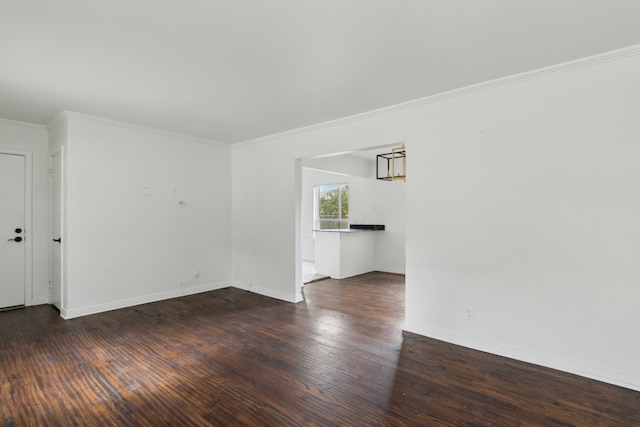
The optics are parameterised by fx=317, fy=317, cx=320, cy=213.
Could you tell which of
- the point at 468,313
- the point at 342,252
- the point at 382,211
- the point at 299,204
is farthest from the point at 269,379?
the point at 382,211

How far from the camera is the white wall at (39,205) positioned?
4.44 meters

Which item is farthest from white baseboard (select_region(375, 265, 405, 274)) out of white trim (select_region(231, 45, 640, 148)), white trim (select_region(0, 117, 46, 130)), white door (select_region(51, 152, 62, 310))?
white trim (select_region(0, 117, 46, 130))

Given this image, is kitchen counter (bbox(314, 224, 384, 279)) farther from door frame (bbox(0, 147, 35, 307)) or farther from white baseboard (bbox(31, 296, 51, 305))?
door frame (bbox(0, 147, 35, 307))

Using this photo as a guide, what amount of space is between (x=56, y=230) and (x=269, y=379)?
12.4 feet

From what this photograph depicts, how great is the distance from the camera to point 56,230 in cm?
427

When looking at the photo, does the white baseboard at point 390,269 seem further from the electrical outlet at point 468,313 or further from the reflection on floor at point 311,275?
the electrical outlet at point 468,313

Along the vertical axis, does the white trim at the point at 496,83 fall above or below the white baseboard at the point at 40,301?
above

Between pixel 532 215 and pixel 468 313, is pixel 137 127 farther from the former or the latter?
pixel 532 215

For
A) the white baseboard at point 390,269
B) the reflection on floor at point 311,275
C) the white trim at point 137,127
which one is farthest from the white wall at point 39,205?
the white baseboard at point 390,269

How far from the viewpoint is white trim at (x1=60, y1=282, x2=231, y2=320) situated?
397 cm

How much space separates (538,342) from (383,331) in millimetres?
1443

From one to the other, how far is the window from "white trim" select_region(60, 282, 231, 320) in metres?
3.58

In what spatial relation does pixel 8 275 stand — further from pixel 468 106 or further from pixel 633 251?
pixel 633 251

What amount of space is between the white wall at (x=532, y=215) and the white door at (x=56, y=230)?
4.03m
